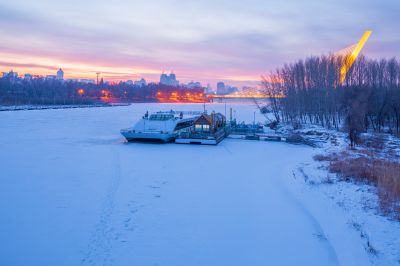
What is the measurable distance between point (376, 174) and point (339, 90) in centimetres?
2597

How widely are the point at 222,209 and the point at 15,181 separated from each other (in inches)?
294

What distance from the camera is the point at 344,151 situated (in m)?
18.7

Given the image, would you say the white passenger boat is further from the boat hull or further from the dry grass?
the dry grass

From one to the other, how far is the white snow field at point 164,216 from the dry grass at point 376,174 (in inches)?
48.0

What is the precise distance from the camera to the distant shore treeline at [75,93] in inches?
3376

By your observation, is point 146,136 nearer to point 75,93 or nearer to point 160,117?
point 160,117

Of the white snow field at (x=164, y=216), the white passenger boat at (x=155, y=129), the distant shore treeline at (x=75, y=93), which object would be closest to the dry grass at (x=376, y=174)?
the white snow field at (x=164, y=216)

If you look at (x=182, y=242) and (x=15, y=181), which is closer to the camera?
(x=182, y=242)

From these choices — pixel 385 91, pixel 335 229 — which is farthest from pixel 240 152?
pixel 385 91

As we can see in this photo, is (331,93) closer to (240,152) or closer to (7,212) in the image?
(240,152)

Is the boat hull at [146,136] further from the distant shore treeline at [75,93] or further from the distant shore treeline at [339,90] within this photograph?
the distant shore treeline at [75,93]

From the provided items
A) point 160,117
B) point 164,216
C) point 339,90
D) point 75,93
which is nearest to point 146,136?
point 160,117

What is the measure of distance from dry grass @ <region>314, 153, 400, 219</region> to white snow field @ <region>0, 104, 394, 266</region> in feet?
4.00

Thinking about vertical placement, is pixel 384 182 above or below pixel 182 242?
above
